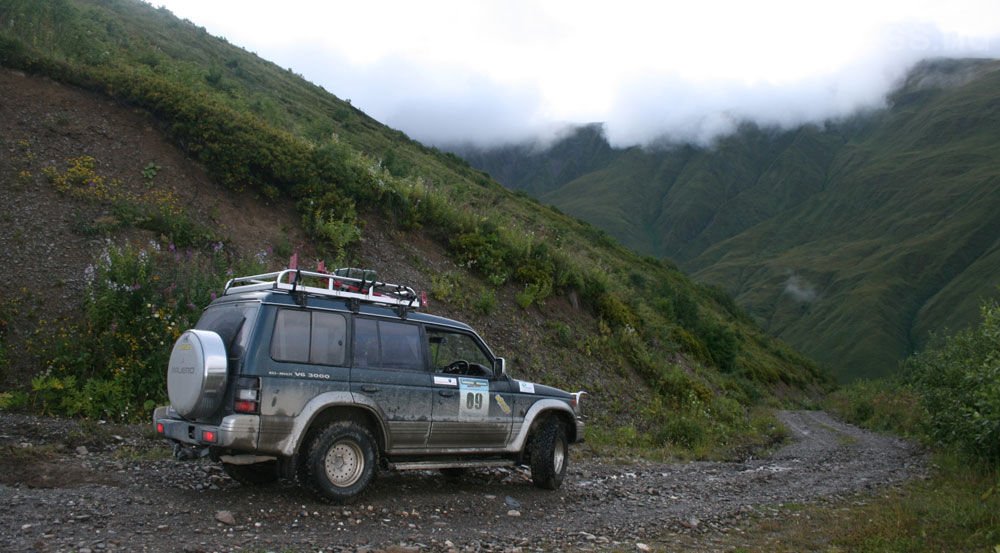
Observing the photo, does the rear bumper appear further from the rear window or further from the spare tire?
the rear window

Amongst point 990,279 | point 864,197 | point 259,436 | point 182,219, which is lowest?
point 259,436

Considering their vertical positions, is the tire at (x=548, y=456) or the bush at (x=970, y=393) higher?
the bush at (x=970, y=393)

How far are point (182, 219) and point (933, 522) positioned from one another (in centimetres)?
1300

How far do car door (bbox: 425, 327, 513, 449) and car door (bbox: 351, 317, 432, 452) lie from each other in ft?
0.63

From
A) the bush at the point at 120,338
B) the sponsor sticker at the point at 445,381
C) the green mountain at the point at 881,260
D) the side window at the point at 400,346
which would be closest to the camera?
the side window at the point at 400,346

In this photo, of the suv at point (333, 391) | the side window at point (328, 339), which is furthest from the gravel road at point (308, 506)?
the side window at point (328, 339)

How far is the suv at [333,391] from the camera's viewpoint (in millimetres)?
7180

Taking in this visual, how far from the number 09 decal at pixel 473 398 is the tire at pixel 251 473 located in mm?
2273

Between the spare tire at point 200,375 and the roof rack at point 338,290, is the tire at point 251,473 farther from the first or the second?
the roof rack at point 338,290

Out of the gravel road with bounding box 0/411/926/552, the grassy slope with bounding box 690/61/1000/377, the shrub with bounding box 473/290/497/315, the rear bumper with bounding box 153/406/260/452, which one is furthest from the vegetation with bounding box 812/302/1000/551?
the grassy slope with bounding box 690/61/1000/377

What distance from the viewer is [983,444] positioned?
1264cm

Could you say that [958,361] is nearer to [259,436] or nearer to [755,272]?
[259,436]

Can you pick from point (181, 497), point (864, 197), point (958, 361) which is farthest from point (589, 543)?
point (864, 197)

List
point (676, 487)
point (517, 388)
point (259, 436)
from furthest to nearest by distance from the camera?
point (676, 487), point (517, 388), point (259, 436)
